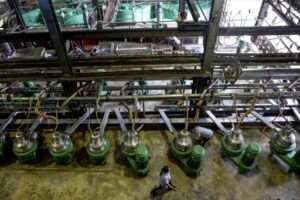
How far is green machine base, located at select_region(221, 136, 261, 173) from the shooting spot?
134 inches

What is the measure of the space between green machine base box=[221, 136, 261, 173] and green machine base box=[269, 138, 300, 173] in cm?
37

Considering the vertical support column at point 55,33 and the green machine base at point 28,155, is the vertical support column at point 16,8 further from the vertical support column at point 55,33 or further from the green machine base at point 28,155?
the green machine base at point 28,155

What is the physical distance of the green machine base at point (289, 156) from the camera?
11.4ft

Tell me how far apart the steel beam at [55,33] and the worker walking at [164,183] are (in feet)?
5.89

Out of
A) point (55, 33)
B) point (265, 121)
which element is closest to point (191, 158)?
point (265, 121)

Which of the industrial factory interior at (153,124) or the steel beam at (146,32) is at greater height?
the steel beam at (146,32)

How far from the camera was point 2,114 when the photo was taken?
173 inches

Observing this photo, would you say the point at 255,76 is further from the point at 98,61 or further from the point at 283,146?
the point at 98,61

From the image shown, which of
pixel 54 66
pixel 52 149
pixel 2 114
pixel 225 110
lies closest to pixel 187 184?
pixel 225 110

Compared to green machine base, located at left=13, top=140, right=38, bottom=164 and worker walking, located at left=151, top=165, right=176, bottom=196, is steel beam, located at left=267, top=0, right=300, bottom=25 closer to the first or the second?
worker walking, located at left=151, top=165, right=176, bottom=196

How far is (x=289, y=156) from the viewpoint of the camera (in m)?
3.58

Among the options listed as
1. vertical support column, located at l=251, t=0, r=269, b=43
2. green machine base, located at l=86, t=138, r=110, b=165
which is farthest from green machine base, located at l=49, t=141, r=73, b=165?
vertical support column, located at l=251, t=0, r=269, b=43

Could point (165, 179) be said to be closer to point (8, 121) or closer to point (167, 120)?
point (167, 120)

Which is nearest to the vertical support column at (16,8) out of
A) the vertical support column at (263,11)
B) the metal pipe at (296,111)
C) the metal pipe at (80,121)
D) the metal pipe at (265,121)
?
the metal pipe at (80,121)
